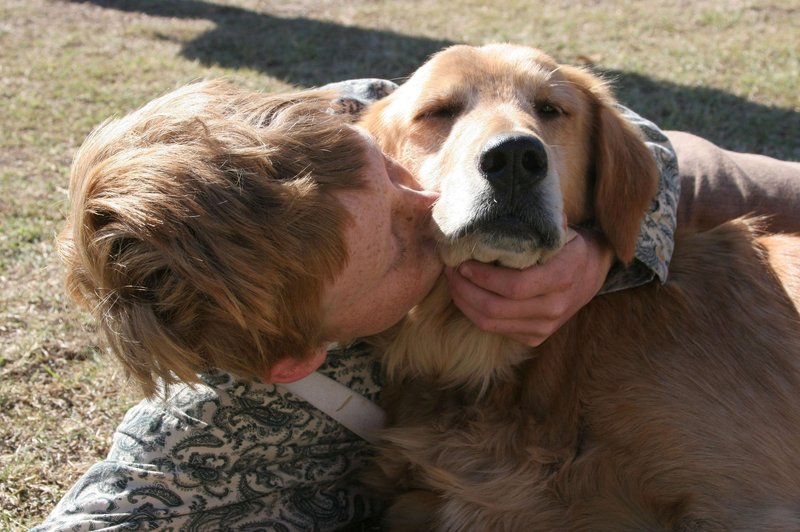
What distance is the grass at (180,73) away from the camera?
11.5 ft

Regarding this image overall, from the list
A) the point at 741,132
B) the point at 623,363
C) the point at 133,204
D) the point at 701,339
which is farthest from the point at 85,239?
the point at 741,132

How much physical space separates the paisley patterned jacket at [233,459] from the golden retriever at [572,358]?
0.47 ft

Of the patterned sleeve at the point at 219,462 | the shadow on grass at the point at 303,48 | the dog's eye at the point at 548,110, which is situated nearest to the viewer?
the patterned sleeve at the point at 219,462

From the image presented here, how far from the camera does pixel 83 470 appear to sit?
3.20 m

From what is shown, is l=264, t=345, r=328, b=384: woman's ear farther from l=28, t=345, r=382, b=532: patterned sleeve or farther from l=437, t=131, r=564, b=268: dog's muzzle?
l=437, t=131, r=564, b=268: dog's muzzle

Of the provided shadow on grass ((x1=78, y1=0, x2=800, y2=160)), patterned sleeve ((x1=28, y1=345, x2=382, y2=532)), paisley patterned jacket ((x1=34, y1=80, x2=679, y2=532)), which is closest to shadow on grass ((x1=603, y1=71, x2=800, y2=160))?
shadow on grass ((x1=78, y1=0, x2=800, y2=160))

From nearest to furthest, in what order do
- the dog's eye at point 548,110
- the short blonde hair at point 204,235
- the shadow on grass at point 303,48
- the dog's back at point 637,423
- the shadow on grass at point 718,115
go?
the short blonde hair at point 204,235 → the dog's back at point 637,423 → the dog's eye at point 548,110 → the shadow on grass at point 718,115 → the shadow on grass at point 303,48

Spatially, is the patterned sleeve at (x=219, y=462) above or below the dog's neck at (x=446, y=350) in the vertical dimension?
below

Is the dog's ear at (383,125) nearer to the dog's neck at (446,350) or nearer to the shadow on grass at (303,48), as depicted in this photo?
the dog's neck at (446,350)

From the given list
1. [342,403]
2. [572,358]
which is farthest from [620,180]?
[342,403]

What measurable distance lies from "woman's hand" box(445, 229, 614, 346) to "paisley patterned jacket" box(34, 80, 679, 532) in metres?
0.30

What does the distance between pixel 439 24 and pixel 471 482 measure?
22.2 ft

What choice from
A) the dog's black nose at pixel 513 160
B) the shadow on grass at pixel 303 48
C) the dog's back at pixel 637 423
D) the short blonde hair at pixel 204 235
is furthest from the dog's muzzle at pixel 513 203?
the shadow on grass at pixel 303 48

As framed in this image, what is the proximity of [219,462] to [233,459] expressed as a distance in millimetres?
46
